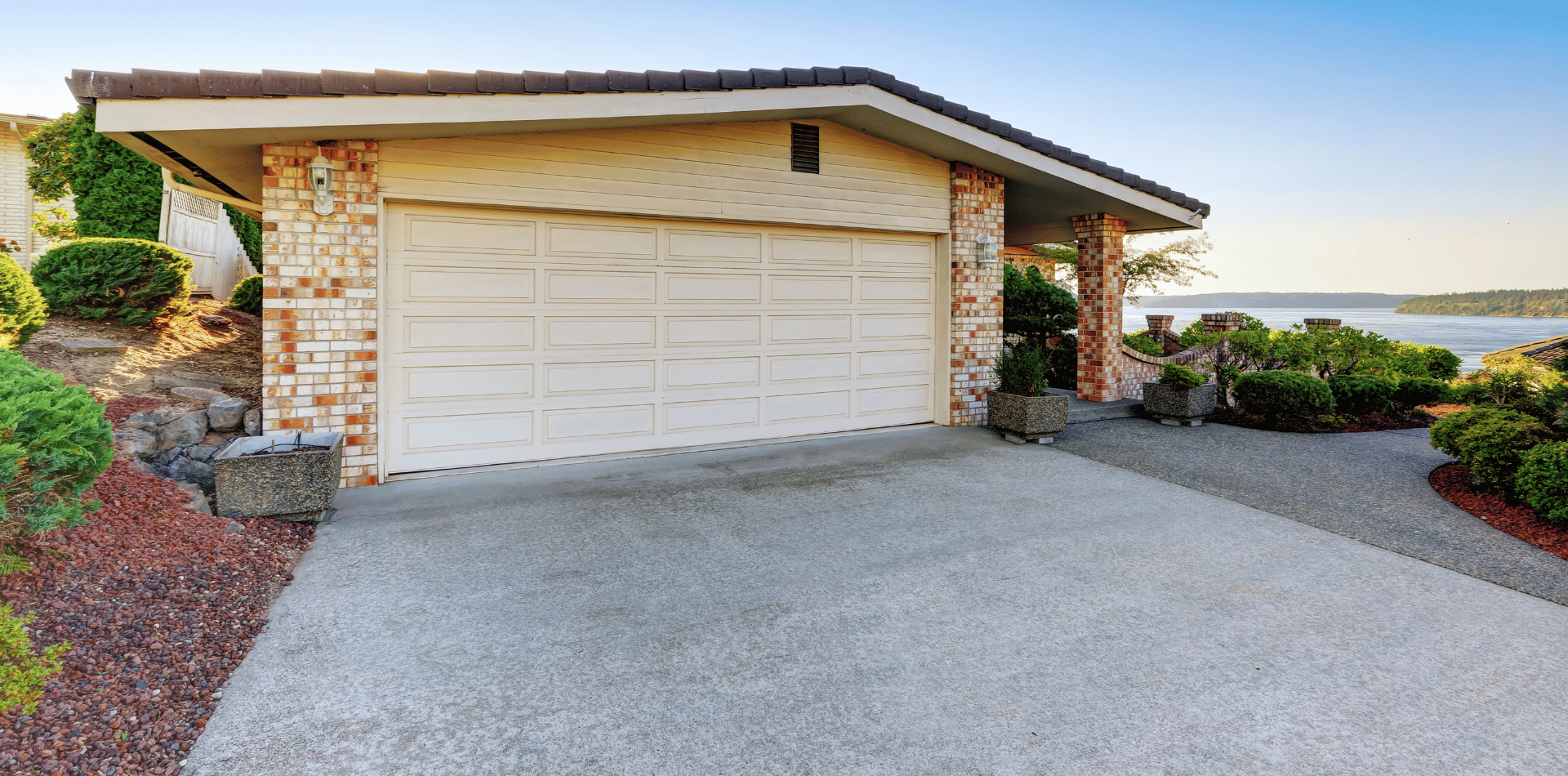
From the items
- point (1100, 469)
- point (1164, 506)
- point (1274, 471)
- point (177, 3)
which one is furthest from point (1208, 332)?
point (177, 3)

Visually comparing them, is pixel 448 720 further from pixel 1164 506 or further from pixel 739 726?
pixel 1164 506

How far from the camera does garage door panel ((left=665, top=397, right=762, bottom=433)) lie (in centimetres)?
688

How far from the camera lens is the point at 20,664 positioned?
233cm

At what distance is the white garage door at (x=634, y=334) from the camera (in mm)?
5824

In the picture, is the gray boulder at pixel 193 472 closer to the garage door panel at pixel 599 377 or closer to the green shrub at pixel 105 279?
the garage door panel at pixel 599 377

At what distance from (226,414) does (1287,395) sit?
11.1 metres

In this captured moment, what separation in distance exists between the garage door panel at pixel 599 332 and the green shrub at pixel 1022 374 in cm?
394

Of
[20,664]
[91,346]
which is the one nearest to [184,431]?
[91,346]

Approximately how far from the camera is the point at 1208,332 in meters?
10.9

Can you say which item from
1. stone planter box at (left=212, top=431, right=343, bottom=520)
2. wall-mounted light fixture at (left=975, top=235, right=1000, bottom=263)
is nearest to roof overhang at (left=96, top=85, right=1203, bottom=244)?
wall-mounted light fixture at (left=975, top=235, right=1000, bottom=263)

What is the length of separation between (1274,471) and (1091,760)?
5.53 m

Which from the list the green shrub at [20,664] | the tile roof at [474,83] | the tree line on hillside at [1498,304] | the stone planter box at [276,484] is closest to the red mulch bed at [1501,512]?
the tile roof at [474,83]

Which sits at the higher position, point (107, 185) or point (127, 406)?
point (107, 185)

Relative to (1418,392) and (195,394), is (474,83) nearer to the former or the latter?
(195,394)
